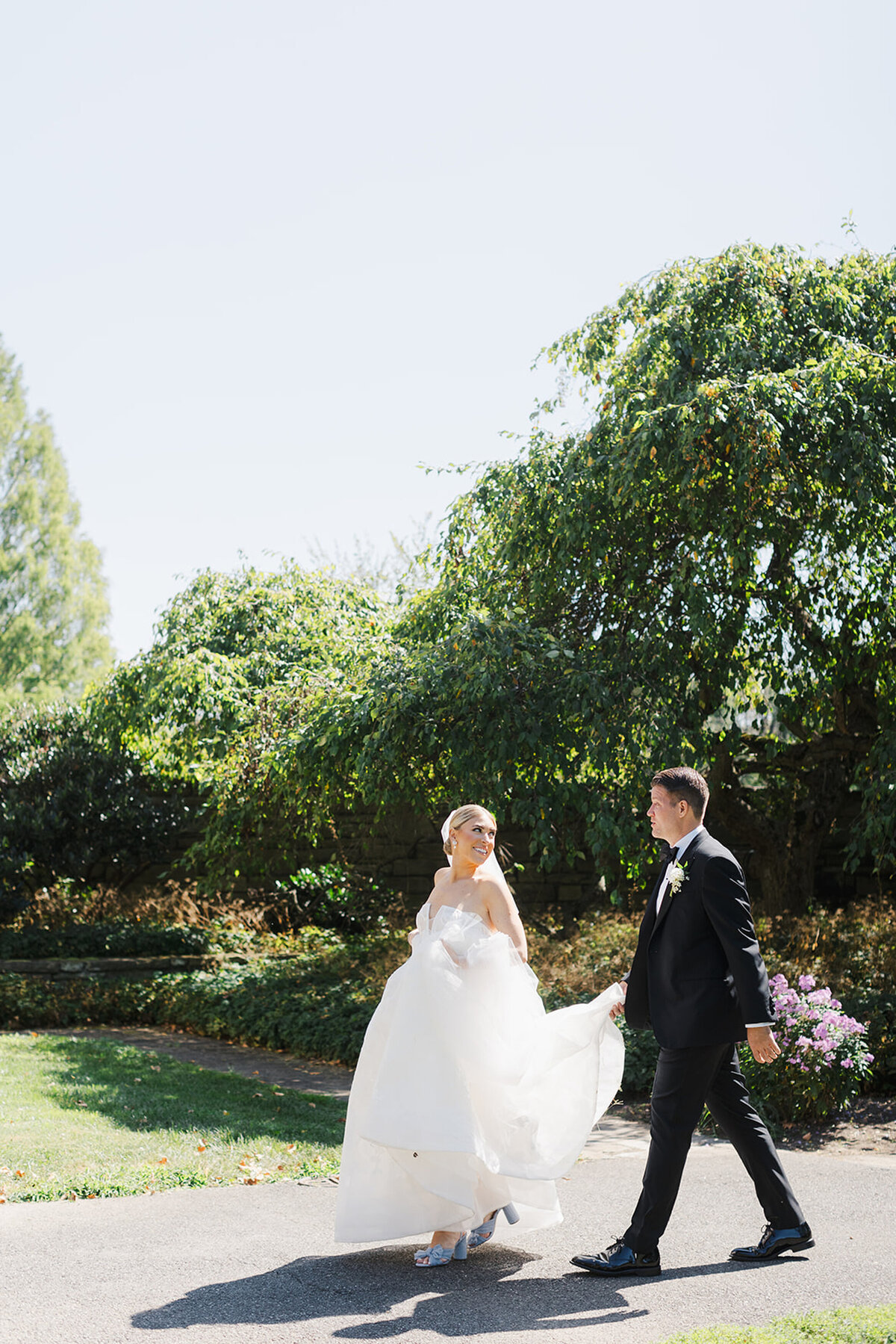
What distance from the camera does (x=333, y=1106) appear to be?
25.2ft

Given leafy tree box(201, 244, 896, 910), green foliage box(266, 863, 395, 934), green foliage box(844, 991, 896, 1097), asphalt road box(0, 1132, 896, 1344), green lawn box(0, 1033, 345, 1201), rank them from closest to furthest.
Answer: asphalt road box(0, 1132, 896, 1344) < green lawn box(0, 1033, 345, 1201) < green foliage box(844, 991, 896, 1097) < leafy tree box(201, 244, 896, 910) < green foliage box(266, 863, 395, 934)

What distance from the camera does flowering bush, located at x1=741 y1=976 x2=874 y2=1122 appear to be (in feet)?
22.8

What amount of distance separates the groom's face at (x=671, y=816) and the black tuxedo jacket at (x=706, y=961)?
7 centimetres

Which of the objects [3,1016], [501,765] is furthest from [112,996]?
[501,765]

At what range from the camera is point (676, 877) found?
4.28m

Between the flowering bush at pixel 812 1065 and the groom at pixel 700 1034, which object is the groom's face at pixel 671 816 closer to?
the groom at pixel 700 1034

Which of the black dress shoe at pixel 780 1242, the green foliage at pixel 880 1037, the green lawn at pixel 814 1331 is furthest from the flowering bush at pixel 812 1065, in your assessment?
the green lawn at pixel 814 1331

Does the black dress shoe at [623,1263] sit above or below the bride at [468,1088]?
below

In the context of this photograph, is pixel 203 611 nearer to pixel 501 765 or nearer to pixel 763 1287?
pixel 501 765

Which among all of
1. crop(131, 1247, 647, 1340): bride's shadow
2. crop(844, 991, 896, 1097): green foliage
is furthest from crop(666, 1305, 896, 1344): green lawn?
crop(844, 991, 896, 1097): green foliage

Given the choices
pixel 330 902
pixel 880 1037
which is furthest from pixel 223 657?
pixel 880 1037

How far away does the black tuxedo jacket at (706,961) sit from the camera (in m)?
4.10

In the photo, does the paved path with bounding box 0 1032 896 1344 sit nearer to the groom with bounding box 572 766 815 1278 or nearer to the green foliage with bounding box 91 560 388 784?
the groom with bounding box 572 766 815 1278

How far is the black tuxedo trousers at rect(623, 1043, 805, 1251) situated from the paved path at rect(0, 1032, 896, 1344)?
189 mm
